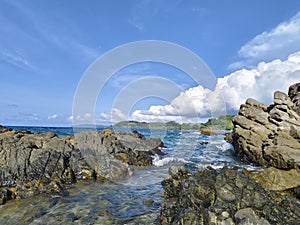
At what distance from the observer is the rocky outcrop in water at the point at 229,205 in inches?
241

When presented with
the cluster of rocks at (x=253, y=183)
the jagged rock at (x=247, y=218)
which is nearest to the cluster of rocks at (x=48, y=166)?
the cluster of rocks at (x=253, y=183)

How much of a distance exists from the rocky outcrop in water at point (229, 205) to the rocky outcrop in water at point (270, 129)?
10.3 metres

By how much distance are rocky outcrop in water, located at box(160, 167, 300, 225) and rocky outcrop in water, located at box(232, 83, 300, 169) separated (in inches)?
407

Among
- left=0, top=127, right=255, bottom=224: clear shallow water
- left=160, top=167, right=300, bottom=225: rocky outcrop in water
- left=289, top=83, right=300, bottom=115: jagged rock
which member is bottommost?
left=0, top=127, right=255, bottom=224: clear shallow water

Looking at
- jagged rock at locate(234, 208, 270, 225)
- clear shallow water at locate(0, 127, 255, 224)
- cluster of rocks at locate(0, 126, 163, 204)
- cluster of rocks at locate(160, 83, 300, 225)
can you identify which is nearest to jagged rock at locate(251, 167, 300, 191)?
cluster of rocks at locate(160, 83, 300, 225)

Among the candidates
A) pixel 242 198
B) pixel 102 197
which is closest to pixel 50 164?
pixel 102 197

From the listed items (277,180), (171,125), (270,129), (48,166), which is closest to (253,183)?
(277,180)

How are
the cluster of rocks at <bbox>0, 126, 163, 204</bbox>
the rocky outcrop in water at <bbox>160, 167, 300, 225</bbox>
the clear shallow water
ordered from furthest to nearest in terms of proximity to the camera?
the cluster of rocks at <bbox>0, 126, 163, 204</bbox> < the clear shallow water < the rocky outcrop in water at <bbox>160, 167, 300, 225</bbox>

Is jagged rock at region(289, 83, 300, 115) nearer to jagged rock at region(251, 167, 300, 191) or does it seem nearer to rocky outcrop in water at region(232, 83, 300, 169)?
rocky outcrop in water at region(232, 83, 300, 169)

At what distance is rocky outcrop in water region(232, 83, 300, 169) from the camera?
1842 cm

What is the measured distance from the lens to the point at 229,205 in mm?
6797

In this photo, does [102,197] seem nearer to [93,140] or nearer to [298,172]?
[93,140]

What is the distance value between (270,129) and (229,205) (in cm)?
1868

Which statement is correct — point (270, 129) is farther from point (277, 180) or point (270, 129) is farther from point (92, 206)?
point (92, 206)
